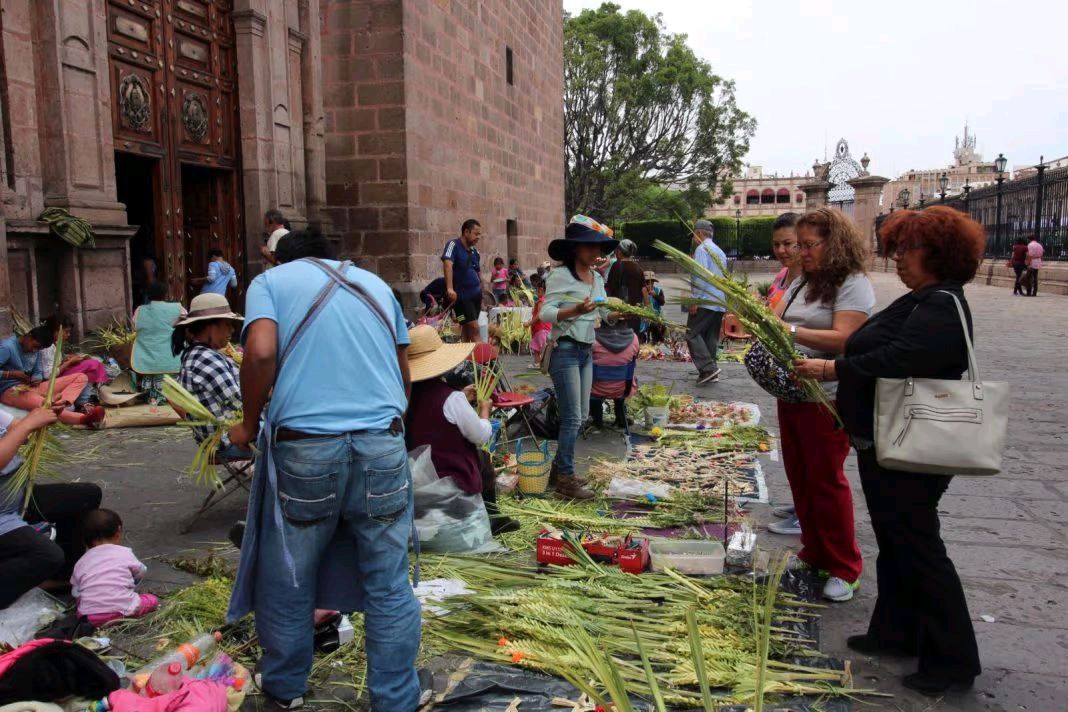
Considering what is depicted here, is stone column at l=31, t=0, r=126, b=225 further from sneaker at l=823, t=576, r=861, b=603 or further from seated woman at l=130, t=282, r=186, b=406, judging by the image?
sneaker at l=823, t=576, r=861, b=603

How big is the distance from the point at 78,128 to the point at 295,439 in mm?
6341

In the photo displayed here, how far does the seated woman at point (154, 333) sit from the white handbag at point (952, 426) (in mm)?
6489

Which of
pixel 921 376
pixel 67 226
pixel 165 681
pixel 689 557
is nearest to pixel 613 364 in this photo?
pixel 689 557

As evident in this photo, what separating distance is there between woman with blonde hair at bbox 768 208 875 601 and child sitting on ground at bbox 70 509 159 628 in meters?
2.98

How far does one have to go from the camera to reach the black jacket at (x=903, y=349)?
3023 mm

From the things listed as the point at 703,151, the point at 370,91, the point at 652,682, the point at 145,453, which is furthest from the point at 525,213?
the point at 703,151

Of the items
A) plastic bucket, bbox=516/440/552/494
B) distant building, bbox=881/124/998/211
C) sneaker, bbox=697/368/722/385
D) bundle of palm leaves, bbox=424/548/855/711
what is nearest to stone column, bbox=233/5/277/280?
sneaker, bbox=697/368/722/385

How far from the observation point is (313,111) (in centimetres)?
1145

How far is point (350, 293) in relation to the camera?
2.84m

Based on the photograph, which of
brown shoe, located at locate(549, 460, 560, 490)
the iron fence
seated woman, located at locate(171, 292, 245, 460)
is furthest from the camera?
the iron fence

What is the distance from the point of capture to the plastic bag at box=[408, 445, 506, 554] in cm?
421

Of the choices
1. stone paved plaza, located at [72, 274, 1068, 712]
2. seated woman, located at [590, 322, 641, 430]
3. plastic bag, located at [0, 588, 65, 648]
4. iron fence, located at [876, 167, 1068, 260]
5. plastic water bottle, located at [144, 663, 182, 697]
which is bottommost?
stone paved plaza, located at [72, 274, 1068, 712]

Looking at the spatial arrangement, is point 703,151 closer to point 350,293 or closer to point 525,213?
point 525,213

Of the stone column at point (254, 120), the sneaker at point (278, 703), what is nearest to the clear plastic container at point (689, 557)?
the sneaker at point (278, 703)
